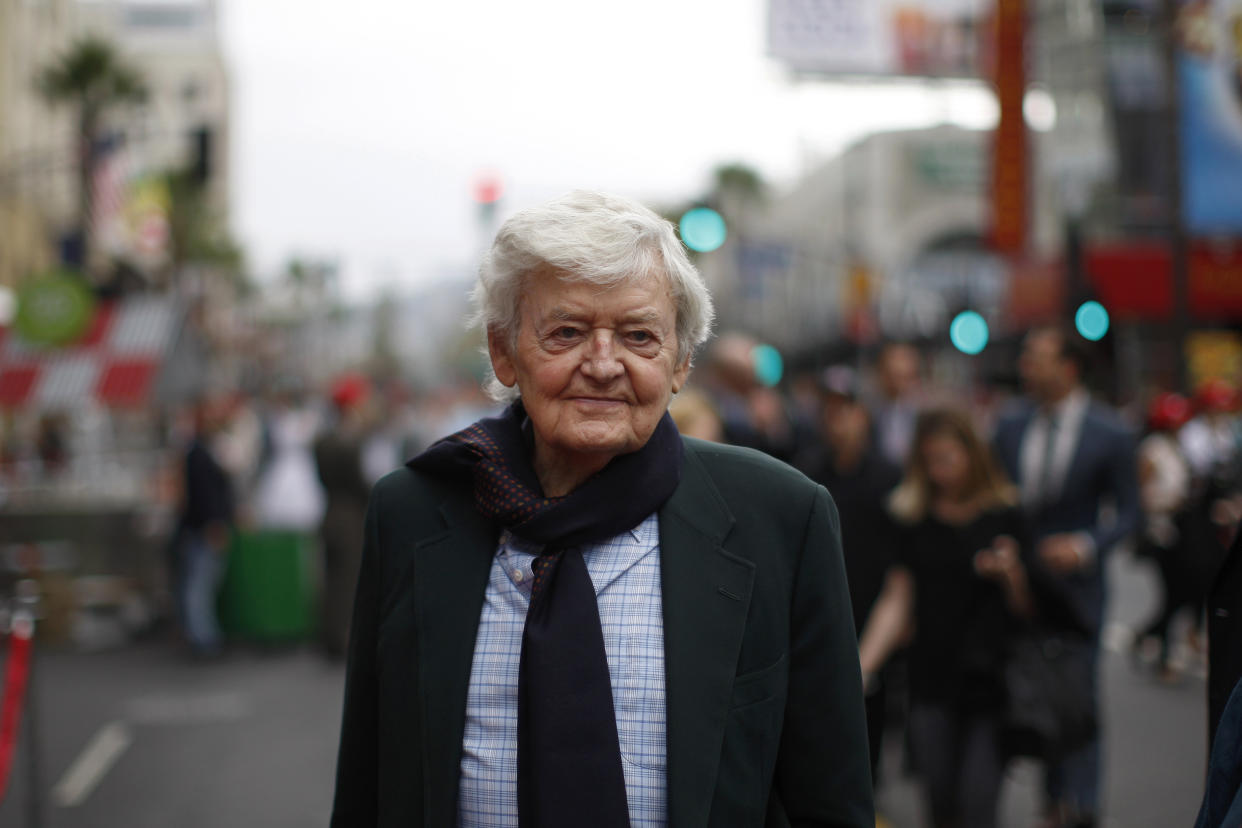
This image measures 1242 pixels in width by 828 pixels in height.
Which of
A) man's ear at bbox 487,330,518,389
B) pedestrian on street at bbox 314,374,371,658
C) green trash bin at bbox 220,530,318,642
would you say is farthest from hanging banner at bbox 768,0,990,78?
man's ear at bbox 487,330,518,389

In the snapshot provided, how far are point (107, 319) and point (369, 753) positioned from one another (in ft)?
51.8

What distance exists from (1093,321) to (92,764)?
792 centimetres

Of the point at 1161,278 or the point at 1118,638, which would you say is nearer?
the point at 1118,638

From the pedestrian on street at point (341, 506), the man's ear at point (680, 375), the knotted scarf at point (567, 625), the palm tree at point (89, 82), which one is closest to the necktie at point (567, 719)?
the knotted scarf at point (567, 625)

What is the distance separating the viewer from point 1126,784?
20.5 ft

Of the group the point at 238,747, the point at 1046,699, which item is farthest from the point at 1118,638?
the point at 238,747

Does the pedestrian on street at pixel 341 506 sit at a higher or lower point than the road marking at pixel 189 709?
higher

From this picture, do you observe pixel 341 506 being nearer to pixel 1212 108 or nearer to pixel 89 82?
pixel 1212 108

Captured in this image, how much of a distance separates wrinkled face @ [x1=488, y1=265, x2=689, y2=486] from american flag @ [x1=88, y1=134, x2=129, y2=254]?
22013 mm

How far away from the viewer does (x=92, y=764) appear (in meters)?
7.14

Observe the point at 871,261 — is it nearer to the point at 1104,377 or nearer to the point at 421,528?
the point at 1104,377

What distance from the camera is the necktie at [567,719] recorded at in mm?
2000

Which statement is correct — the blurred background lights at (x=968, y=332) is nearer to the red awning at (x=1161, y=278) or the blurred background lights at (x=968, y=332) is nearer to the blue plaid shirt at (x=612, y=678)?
the blue plaid shirt at (x=612, y=678)

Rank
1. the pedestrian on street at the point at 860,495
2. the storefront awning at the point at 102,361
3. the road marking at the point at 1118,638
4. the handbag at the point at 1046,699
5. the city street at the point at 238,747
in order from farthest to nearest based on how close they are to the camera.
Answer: the storefront awning at the point at 102,361 < the road marking at the point at 1118,638 < the city street at the point at 238,747 < the pedestrian on street at the point at 860,495 < the handbag at the point at 1046,699
